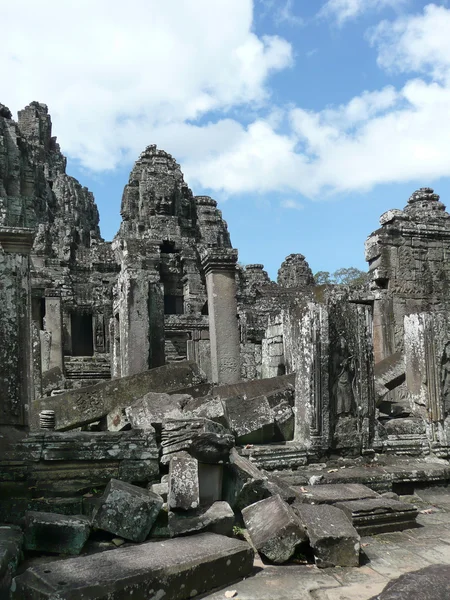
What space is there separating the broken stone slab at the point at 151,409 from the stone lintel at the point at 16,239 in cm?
236

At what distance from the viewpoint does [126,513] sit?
4.44m

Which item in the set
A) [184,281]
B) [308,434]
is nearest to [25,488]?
[308,434]

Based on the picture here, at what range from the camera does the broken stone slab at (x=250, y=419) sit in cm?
667

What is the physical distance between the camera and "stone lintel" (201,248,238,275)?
10.9 meters

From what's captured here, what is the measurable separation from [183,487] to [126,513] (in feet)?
1.67

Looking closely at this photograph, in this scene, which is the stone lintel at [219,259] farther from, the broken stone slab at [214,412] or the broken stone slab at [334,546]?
the broken stone slab at [334,546]

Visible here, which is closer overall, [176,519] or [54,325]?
[176,519]

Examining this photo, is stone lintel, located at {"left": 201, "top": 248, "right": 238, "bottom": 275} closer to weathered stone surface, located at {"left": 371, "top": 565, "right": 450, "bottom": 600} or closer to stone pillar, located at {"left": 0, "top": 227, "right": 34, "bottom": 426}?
stone pillar, located at {"left": 0, "top": 227, "right": 34, "bottom": 426}

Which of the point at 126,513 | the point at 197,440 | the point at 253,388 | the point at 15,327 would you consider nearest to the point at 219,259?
the point at 253,388

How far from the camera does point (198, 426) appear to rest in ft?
18.0

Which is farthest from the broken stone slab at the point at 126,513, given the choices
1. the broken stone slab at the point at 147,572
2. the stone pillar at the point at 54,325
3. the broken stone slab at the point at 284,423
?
the stone pillar at the point at 54,325

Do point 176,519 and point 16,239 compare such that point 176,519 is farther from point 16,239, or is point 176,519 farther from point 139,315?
point 139,315

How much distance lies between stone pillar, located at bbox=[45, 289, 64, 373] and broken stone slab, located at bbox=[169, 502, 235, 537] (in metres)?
13.3

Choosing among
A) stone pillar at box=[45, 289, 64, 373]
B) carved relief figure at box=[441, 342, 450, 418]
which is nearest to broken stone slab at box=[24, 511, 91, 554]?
carved relief figure at box=[441, 342, 450, 418]
